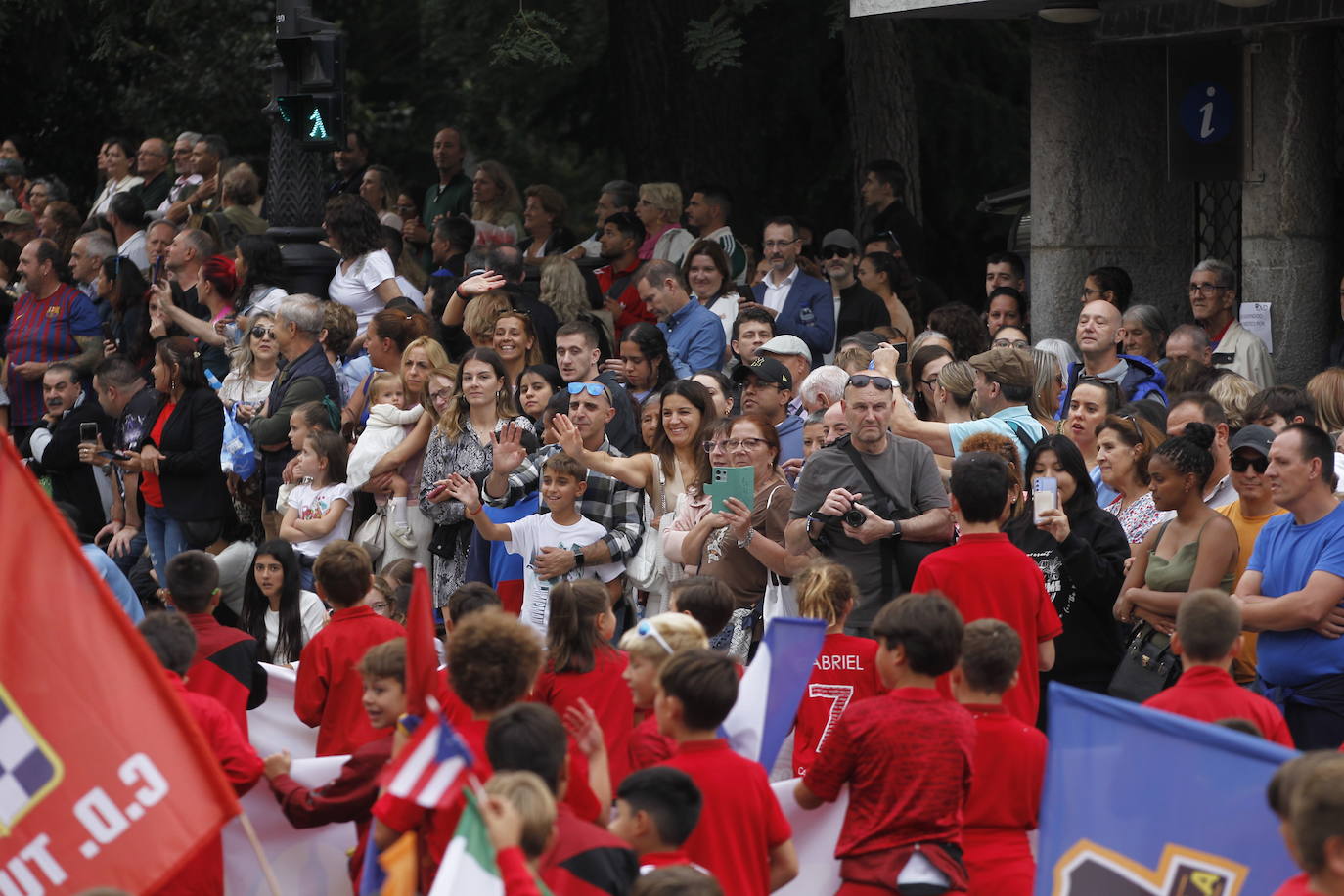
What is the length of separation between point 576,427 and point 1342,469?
339 centimetres

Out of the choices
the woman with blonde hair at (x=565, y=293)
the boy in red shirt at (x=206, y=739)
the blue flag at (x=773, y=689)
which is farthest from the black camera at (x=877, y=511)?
the woman with blonde hair at (x=565, y=293)

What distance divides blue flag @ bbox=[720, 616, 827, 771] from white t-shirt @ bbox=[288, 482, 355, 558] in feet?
14.3

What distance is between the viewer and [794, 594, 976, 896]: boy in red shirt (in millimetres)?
5551

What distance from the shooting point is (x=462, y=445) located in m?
9.62

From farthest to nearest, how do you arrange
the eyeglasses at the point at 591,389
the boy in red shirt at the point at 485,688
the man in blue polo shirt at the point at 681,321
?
the man in blue polo shirt at the point at 681,321 → the eyeglasses at the point at 591,389 → the boy in red shirt at the point at 485,688

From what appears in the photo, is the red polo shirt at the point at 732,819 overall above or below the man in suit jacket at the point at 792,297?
below

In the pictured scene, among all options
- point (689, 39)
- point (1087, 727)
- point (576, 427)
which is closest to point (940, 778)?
point (1087, 727)

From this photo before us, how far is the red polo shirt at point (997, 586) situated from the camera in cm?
683

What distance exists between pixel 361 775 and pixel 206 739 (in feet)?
1.52

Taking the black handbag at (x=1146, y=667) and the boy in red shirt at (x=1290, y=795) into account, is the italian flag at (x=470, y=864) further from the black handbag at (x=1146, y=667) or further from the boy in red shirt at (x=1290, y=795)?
the black handbag at (x=1146, y=667)

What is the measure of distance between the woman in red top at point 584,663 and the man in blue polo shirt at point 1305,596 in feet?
7.30

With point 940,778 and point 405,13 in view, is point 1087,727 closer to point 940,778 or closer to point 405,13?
point 940,778

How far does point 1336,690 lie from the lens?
22.7ft

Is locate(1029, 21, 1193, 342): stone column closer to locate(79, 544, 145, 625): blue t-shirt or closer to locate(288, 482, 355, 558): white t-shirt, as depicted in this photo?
locate(288, 482, 355, 558): white t-shirt
